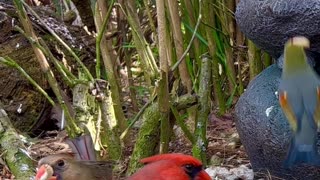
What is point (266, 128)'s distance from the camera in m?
2.32

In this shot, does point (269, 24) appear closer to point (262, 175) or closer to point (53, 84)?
point (262, 175)

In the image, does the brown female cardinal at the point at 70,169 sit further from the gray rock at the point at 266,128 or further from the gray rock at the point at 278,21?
the gray rock at the point at 278,21

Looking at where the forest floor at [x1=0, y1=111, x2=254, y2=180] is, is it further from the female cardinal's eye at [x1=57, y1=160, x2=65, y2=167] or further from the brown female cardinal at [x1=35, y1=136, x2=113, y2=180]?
the female cardinal's eye at [x1=57, y1=160, x2=65, y2=167]

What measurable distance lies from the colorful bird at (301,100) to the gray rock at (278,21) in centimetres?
22

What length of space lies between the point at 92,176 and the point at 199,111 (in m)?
0.65

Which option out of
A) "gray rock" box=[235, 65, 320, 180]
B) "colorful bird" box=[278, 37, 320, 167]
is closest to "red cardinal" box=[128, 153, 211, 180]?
"colorful bird" box=[278, 37, 320, 167]

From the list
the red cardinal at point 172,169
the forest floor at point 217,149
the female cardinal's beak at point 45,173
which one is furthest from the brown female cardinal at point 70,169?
the forest floor at point 217,149

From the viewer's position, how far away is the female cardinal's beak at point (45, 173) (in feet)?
6.56

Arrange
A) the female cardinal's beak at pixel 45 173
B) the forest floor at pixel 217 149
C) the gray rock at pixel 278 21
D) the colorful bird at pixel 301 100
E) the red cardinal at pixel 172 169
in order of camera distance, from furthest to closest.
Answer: the forest floor at pixel 217 149 → the gray rock at pixel 278 21 → the female cardinal's beak at pixel 45 173 → the colorful bird at pixel 301 100 → the red cardinal at pixel 172 169

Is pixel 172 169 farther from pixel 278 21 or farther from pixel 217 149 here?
pixel 217 149

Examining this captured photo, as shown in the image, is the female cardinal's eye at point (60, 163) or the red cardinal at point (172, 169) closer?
the red cardinal at point (172, 169)

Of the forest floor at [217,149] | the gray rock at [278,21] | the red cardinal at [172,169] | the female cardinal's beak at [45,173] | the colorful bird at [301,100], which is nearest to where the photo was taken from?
the red cardinal at [172,169]

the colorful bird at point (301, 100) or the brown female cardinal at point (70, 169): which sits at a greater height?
the colorful bird at point (301, 100)

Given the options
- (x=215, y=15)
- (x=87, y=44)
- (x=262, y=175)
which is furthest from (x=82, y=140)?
(x=87, y=44)
